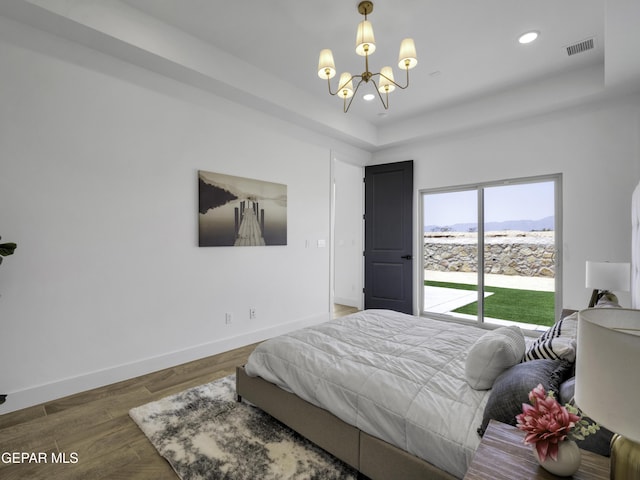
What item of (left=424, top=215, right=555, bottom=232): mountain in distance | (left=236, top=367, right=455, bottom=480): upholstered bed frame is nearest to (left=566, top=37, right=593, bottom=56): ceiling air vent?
(left=424, top=215, right=555, bottom=232): mountain in distance

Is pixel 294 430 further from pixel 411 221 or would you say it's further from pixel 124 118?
pixel 411 221

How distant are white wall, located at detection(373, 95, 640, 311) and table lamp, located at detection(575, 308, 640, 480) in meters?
3.65

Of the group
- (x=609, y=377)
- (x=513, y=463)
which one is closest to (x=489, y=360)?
(x=513, y=463)

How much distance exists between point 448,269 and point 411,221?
92 centimetres

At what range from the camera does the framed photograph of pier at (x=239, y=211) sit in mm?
3432

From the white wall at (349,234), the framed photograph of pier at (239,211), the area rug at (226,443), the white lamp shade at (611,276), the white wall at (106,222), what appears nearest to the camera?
the area rug at (226,443)

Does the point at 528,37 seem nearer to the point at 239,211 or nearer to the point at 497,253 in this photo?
the point at 497,253

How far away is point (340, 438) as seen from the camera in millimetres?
1701

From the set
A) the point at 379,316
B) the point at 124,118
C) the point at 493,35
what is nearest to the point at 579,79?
the point at 493,35

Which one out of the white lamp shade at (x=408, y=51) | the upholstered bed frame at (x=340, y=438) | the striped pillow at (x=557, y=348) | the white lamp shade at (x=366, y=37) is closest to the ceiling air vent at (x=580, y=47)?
the white lamp shade at (x=408, y=51)

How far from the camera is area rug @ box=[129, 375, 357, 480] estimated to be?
1.74m

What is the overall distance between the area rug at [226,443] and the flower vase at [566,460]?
1.10 metres

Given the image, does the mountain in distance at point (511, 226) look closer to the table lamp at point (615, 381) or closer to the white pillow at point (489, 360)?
the white pillow at point (489, 360)

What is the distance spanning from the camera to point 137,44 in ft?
8.66
